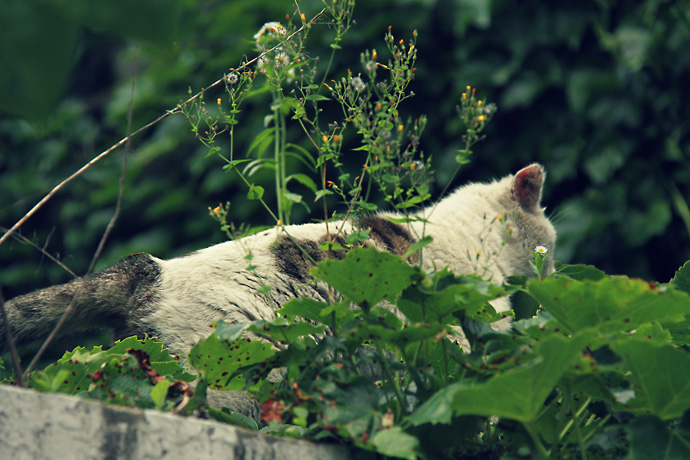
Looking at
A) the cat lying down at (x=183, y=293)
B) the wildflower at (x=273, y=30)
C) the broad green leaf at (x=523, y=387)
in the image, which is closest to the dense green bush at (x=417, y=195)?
the broad green leaf at (x=523, y=387)

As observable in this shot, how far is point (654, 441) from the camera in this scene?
1.06 m

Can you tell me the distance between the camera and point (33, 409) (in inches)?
36.6

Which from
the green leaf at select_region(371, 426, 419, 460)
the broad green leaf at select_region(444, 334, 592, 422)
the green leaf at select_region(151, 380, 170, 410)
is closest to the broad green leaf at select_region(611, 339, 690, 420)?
the broad green leaf at select_region(444, 334, 592, 422)

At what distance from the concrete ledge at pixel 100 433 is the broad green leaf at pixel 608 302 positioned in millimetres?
599

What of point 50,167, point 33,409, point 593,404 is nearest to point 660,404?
point 593,404

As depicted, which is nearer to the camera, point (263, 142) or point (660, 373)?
point (660, 373)

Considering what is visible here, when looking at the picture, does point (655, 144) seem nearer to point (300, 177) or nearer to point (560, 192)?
point (560, 192)

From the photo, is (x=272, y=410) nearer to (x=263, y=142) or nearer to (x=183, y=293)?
(x=263, y=142)

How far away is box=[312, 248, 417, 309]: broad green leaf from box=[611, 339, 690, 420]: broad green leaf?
0.40 metres

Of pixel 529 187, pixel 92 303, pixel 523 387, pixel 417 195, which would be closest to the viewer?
pixel 523 387

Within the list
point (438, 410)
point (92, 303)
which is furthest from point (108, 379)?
point (92, 303)

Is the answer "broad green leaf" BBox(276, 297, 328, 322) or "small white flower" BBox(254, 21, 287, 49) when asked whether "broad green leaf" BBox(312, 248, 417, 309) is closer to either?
"broad green leaf" BBox(276, 297, 328, 322)

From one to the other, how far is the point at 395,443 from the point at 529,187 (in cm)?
216

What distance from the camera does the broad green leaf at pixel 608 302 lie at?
104 centimetres
